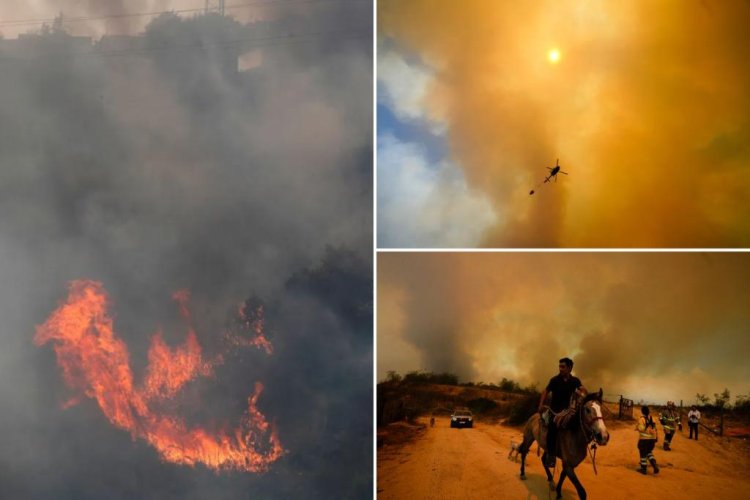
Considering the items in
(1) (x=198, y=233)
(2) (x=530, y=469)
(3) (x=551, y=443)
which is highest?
(1) (x=198, y=233)

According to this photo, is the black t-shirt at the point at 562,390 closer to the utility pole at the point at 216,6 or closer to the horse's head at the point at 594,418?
the horse's head at the point at 594,418

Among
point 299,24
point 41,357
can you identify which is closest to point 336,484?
point 41,357

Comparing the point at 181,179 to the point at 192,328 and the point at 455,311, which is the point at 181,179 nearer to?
the point at 192,328

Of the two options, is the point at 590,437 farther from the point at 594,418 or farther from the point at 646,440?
the point at 646,440

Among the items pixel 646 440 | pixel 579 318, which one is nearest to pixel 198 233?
pixel 579 318

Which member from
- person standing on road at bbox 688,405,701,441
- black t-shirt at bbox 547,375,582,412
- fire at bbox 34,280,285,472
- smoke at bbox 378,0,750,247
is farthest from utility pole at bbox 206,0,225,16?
person standing on road at bbox 688,405,701,441

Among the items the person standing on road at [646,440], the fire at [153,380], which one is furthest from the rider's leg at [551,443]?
the fire at [153,380]

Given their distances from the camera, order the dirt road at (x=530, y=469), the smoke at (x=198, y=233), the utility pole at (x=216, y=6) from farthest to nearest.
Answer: the utility pole at (x=216, y=6)
the smoke at (x=198, y=233)
the dirt road at (x=530, y=469)
